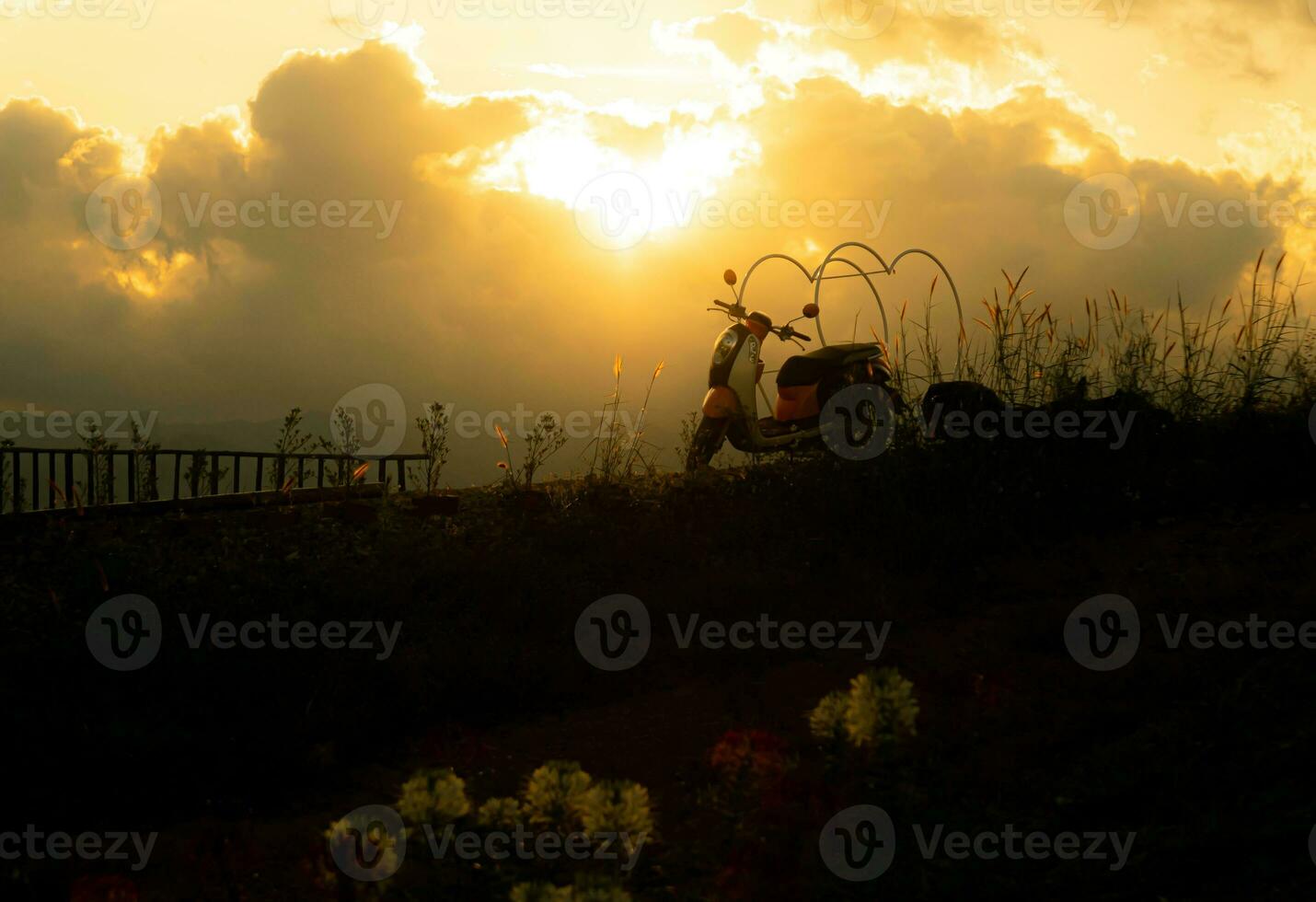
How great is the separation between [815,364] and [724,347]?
79cm

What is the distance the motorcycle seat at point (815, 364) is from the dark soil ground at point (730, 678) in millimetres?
1324

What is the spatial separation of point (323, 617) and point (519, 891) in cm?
362

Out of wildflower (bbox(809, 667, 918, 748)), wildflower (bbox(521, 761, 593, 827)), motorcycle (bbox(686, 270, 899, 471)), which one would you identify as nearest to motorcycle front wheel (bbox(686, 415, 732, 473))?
motorcycle (bbox(686, 270, 899, 471))

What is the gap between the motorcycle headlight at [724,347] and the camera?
28.3 feet

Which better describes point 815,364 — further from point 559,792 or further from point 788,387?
point 559,792

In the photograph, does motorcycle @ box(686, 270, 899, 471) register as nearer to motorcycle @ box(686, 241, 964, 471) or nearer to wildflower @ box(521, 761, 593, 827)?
motorcycle @ box(686, 241, 964, 471)

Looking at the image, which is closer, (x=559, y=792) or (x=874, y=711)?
(x=559, y=792)

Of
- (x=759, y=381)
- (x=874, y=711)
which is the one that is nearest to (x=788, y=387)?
(x=759, y=381)

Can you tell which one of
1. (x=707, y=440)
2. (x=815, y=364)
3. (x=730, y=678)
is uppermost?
(x=815, y=364)

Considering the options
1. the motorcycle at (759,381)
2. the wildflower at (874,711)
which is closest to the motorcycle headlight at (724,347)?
the motorcycle at (759,381)

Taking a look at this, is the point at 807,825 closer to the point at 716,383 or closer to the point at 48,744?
the point at 48,744

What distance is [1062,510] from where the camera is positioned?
6770mm

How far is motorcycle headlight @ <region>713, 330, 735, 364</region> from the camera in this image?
8.62m

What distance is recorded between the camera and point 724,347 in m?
8.65
